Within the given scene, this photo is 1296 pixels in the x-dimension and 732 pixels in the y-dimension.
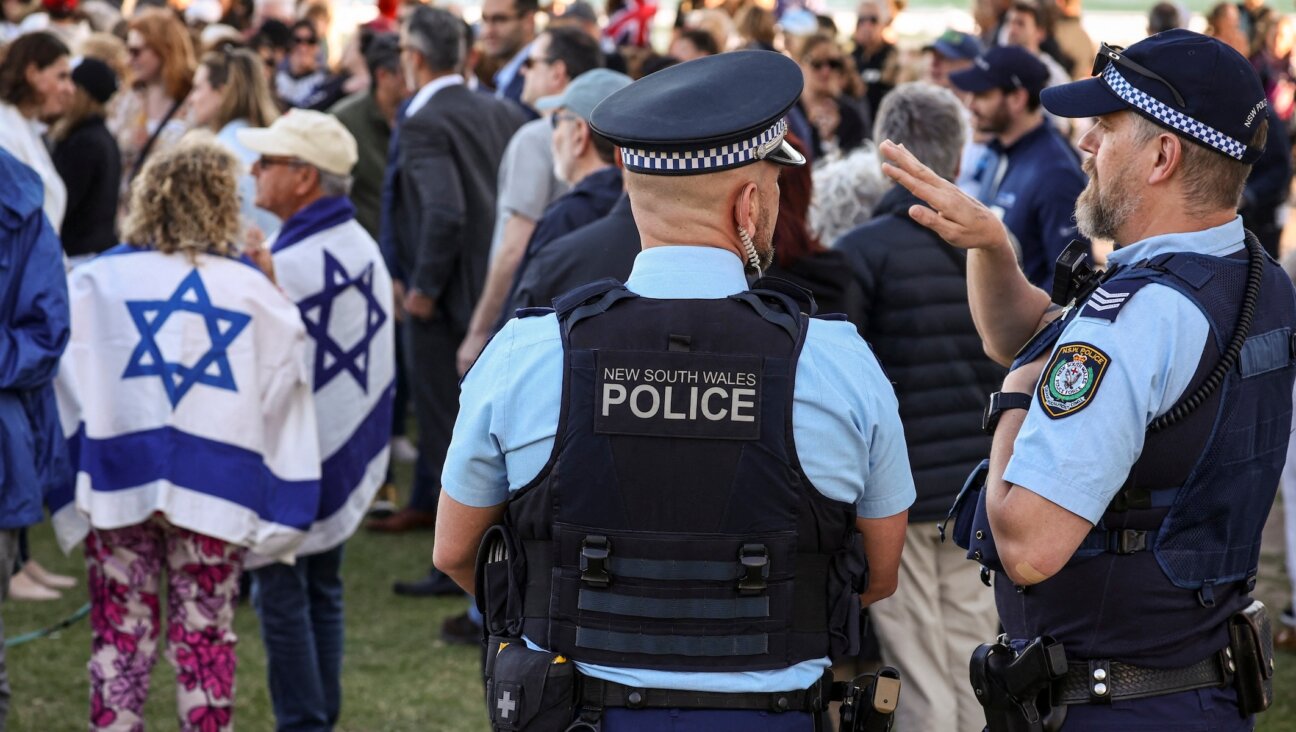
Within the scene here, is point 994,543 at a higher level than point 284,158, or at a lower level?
higher

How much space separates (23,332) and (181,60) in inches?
167

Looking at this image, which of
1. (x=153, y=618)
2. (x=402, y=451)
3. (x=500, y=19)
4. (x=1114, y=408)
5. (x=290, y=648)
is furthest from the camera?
(x=402, y=451)

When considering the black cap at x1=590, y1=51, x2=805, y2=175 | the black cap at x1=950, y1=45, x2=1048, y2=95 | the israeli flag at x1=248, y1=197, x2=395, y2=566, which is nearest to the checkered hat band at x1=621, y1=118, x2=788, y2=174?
the black cap at x1=590, y1=51, x2=805, y2=175

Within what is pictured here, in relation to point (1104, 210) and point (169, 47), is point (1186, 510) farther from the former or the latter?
point (169, 47)

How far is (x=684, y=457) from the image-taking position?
7.79ft

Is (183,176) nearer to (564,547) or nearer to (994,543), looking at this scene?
(564,547)

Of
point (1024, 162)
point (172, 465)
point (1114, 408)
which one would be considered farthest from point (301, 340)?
point (1024, 162)

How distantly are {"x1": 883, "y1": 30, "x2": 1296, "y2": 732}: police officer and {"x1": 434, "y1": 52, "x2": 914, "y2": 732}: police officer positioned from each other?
33 cm

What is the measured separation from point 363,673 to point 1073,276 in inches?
156

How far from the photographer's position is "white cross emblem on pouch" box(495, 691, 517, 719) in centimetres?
240

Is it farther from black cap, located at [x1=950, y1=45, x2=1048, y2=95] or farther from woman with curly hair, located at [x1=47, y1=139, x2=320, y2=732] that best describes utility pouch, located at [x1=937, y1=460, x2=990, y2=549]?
black cap, located at [x1=950, y1=45, x2=1048, y2=95]

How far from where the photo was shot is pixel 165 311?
14.0 feet

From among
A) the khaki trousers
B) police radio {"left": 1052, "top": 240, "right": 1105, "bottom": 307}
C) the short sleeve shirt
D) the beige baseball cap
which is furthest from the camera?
the short sleeve shirt

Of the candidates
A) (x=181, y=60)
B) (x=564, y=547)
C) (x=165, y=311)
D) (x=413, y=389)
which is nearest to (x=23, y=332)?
(x=165, y=311)
